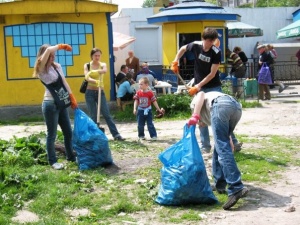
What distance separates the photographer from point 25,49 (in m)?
15.2

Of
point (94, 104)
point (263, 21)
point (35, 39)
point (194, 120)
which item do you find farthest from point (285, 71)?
point (194, 120)

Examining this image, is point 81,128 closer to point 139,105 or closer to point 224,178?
point 224,178

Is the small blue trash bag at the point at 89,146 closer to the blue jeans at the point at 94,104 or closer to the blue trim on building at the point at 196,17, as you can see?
the blue jeans at the point at 94,104

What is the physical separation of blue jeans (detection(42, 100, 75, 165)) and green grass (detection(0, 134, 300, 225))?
21 cm

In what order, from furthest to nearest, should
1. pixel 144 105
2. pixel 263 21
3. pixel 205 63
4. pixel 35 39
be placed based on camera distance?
1. pixel 263 21
2. pixel 35 39
3. pixel 144 105
4. pixel 205 63

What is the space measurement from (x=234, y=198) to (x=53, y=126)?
2906mm

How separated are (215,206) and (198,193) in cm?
25

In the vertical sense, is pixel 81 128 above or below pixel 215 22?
below

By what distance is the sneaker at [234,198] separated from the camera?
231 inches

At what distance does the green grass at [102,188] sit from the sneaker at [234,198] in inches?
5.9

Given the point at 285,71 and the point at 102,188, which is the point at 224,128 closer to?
the point at 102,188

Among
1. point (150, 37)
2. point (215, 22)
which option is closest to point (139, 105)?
point (215, 22)

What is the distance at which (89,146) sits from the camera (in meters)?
7.67

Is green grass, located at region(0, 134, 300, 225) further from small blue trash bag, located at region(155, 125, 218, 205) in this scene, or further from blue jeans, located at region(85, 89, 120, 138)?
blue jeans, located at region(85, 89, 120, 138)
